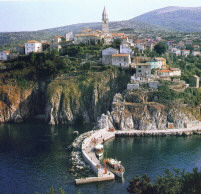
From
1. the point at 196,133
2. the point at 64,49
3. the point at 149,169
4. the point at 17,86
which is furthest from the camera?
the point at 64,49

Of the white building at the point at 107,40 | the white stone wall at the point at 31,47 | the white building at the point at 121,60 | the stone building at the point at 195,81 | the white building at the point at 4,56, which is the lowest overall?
the stone building at the point at 195,81

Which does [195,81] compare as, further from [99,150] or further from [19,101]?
[19,101]

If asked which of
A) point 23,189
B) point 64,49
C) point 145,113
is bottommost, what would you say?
A: point 23,189

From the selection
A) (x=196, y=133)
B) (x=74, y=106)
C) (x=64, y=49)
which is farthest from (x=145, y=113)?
(x=64, y=49)

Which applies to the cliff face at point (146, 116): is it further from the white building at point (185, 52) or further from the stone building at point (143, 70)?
the white building at point (185, 52)

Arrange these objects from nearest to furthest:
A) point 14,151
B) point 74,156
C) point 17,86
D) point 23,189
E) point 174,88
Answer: point 23,189 → point 74,156 → point 14,151 → point 174,88 → point 17,86

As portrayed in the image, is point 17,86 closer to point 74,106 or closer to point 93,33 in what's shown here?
point 74,106

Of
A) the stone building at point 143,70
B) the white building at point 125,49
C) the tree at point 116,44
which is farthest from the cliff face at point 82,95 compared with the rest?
the tree at point 116,44
